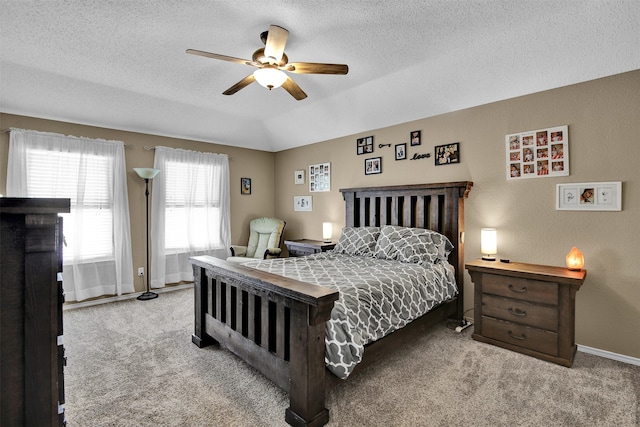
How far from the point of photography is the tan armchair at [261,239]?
16.4 ft

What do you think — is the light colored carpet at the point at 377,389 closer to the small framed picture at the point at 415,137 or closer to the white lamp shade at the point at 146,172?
the white lamp shade at the point at 146,172

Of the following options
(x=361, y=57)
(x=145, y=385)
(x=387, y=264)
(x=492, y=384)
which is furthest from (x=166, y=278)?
(x=492, y=384)

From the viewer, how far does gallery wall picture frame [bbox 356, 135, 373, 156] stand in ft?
14.4

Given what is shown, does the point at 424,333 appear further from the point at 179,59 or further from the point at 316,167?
the point at 179,59

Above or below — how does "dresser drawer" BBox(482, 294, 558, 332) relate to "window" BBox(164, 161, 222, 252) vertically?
below

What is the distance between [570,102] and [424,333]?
8.08ft

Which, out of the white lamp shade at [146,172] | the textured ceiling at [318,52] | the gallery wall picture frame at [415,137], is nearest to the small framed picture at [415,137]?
the gallery wall picture frame at [415,137]

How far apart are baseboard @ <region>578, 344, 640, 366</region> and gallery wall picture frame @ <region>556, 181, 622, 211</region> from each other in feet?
3.96

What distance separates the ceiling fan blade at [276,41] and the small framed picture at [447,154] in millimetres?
2182

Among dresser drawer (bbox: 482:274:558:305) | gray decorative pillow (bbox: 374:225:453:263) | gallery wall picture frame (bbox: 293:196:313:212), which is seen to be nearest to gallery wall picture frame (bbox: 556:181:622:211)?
dresser drawer (bbox: 482:274:558:305)

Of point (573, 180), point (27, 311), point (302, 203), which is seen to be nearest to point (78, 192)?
point (302, 203)

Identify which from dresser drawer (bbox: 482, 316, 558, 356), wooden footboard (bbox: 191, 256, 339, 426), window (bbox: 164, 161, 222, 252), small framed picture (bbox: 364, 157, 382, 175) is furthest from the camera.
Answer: window (bbox: 164, 161, 222, 252)

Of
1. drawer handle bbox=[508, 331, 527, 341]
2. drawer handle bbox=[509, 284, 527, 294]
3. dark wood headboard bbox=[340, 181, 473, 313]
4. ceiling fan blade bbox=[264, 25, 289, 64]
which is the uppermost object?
ceiling fan blade bbox=[264, 25, 289, 64]

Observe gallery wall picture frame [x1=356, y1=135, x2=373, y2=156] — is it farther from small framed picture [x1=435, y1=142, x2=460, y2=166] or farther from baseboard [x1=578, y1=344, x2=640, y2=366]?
baseboard [x1=578, y1=344, x2=640, y2=366]
